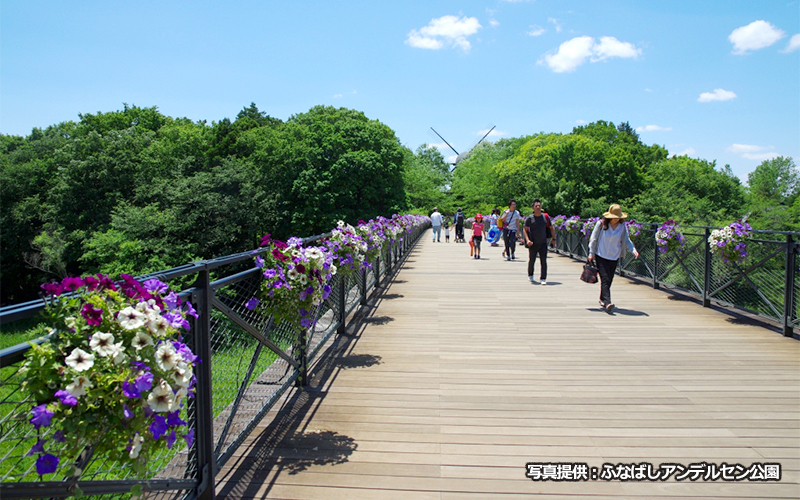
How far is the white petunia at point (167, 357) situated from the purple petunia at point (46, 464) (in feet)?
1.22

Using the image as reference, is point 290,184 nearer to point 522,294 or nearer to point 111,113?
point 111,113

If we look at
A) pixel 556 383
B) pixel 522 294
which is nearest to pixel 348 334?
pixel 556 383

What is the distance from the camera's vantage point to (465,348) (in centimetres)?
565

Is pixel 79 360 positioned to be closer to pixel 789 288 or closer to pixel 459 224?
pixel 789 288

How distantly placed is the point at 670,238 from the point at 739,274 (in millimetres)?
1768

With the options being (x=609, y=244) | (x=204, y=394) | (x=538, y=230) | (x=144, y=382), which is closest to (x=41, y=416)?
(x=144, y=382)

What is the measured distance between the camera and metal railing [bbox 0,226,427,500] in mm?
1591

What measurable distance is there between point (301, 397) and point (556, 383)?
7.06 ft

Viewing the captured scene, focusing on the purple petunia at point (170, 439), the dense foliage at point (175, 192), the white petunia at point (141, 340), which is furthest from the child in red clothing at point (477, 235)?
the dense foliage at point (175, 192)

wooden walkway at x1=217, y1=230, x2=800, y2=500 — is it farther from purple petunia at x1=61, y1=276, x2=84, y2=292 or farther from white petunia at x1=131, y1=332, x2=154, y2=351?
purple petunia at x1=61, y1=276, x2=84, y2=292

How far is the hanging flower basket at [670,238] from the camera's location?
28.9ft

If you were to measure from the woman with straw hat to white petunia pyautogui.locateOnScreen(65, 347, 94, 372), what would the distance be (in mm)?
6976

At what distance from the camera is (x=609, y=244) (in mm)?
7480
